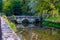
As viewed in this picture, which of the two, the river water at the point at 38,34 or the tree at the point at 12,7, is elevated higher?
the river water at the point at 38,34

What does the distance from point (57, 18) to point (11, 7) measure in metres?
13.6

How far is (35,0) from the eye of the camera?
37.5 meters

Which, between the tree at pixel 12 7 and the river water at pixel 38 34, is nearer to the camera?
the river water at pixel 38 34

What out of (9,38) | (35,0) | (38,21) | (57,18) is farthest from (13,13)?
(9,38)

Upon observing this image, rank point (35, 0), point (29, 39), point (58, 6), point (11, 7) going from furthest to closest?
point (11, 7)
point (35, 0)
point (58, 6)
point (29, 39)

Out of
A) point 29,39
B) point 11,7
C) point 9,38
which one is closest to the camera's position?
point 9,38

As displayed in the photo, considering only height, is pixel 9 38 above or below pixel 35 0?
above

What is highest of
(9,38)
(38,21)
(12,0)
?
(9,38)

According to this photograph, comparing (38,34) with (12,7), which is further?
(12,7)

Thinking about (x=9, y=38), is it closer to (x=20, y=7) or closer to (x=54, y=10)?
(x=54, y=10)

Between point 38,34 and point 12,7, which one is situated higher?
point 38,34

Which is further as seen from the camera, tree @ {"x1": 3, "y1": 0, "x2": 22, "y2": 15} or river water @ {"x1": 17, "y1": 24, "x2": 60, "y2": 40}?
tree @ {"x1": 3, "y1": 0, "x2": 22, "y2": 15}

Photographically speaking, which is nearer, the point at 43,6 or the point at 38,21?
the point at 43,6

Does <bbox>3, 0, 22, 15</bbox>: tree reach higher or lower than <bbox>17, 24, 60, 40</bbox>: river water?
lower
